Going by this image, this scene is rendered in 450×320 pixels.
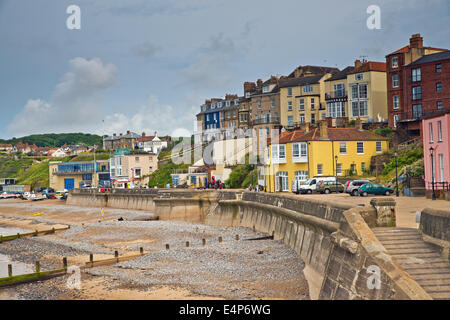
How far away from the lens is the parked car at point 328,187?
4606cm

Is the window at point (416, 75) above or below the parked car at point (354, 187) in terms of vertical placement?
above

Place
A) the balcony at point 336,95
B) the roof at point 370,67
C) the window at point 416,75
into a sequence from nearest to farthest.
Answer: the window at point 416,75
the roof at point 370,67
the balcony at point 336,95

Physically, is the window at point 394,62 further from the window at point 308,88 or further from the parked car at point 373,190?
the parked car at point 373,190

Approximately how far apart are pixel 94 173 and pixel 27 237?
6585cm

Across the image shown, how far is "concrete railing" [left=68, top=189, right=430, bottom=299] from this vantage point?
12992 millimetres

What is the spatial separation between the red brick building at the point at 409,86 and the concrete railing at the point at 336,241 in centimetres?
2963

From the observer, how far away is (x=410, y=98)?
60281 mm

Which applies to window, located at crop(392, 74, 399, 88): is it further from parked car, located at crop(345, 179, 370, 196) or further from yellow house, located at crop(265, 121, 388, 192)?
parked car, located at crop(345, 179, 370, 196)

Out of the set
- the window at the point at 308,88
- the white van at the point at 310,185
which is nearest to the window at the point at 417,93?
the white van at the point at 310,185

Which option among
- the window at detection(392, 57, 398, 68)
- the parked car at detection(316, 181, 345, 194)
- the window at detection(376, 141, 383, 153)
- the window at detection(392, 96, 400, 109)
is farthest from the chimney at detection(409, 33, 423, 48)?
the parked car at detection(316, 181, 345, 194)

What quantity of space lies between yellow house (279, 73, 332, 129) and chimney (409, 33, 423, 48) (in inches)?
702

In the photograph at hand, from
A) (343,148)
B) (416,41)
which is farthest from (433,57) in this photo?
(343,148)

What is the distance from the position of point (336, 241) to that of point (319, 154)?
3670cm
